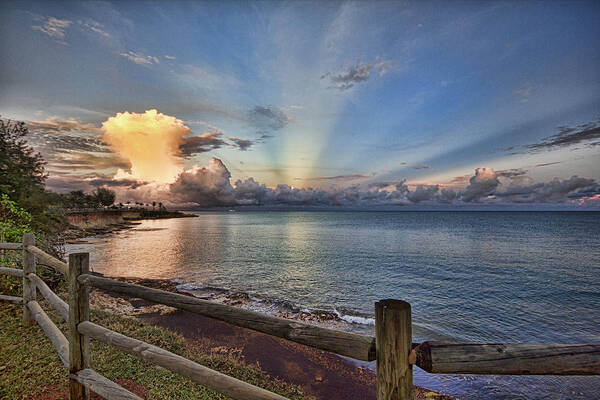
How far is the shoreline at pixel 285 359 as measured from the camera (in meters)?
6.72

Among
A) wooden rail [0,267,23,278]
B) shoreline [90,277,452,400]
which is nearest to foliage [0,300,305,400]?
shoreline [90,277,452,400]

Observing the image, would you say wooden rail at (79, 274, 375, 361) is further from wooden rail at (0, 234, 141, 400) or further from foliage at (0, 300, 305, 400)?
foliage at (0, 300, 305, 400)

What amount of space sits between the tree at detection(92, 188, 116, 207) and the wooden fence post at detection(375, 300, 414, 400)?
472 feet

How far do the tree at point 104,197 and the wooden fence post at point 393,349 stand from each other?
144m

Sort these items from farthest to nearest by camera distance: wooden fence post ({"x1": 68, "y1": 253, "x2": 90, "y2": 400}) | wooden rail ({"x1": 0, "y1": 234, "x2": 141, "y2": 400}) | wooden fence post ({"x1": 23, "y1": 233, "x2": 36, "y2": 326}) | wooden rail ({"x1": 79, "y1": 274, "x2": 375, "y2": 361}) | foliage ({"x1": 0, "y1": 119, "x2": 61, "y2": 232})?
foliage ({"x1": 0, "y1": 119, "x2": 61, "y2": 232}) → wooden fence post ({"x1": 23, "y1": 233, "x2": 36, "y2": 326}) → wooden fence post ({"x1": 68, "y1": 253, "x2": 90, "y2": 400}) → wooden rail ({"x1": 0, "y1": 234, "x2": 141, "y2": 400}) → wooden rail ({"x1": 79, "y1": 274, "x2": 375, "y2": 361})

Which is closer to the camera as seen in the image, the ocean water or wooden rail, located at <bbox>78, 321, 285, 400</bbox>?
wooden rail, located at <bbox>78, 321, 285, 400</bbox>

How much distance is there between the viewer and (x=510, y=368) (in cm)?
163

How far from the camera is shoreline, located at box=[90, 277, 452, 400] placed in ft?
22.0

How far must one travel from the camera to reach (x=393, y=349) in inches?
68.2

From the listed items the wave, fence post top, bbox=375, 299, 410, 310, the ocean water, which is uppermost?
fence post top, bbox=375, 299, 410, 310

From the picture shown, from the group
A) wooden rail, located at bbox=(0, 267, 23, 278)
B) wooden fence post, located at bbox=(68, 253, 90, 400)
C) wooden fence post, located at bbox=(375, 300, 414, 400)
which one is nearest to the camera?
wooden fence post, located at bbox=(375, 300, 414, 400)

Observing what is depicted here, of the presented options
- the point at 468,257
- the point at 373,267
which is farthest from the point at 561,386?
the point at 468,257

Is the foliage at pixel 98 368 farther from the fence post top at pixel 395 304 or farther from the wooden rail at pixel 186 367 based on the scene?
the fence post top at pixel 395 304

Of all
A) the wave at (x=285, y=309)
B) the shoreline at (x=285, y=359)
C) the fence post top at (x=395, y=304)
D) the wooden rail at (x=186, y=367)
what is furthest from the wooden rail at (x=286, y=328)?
the wave at (x=285, y=309)
